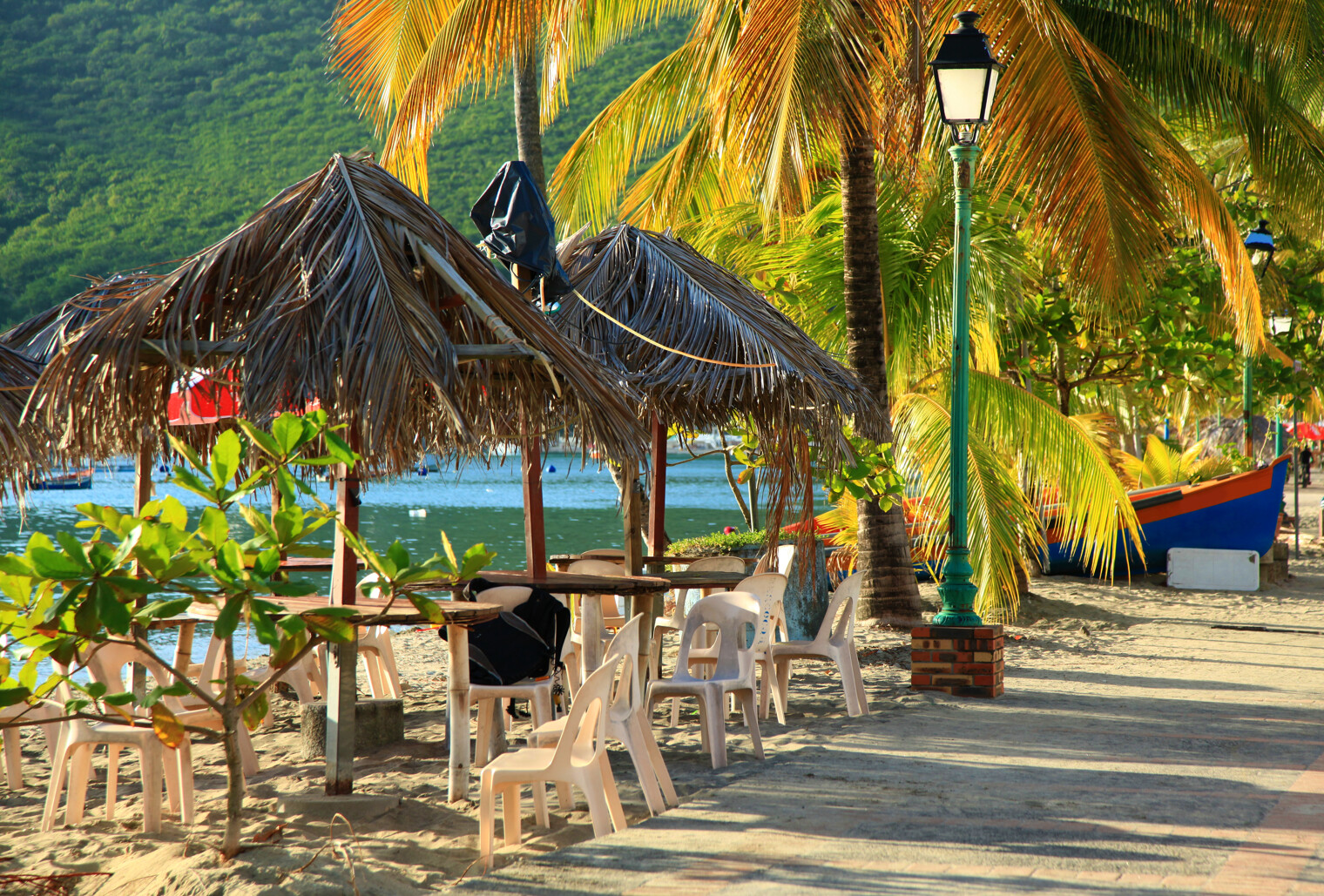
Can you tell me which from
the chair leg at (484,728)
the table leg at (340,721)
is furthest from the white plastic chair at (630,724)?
the table leg at (340,721)

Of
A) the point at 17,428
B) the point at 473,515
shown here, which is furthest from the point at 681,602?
the point at 473,515

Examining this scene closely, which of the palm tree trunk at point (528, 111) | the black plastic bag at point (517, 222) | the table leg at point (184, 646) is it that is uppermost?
the palm tree trunk at point (528, 111)

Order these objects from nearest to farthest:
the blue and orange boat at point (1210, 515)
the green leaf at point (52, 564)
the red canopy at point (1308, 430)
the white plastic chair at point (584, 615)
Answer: the green leaf at point (52, 564) → the white plastic chair at point (584, 615) → the blue and orange boat at point (1210, 515) → the red canopy at point (1308, 430)

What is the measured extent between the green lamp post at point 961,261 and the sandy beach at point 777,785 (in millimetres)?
779

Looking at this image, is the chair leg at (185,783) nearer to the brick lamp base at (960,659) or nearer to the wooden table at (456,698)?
the wooden table at (456,698)

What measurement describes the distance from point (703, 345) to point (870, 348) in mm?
3356

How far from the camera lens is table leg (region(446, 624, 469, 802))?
498 cm

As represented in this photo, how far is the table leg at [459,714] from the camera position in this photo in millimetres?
4980

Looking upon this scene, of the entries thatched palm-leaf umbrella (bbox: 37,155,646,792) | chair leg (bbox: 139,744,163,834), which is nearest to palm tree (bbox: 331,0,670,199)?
thatched palm-leaf umbrella (bbox: 37,155,646,792)

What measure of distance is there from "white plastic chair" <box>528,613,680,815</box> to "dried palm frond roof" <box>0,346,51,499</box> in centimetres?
337

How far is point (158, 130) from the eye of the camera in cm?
6412

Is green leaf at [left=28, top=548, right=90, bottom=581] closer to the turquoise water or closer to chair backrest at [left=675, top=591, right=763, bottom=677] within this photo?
chair backrest at [left=675, top=591, right=763, bottom=677]

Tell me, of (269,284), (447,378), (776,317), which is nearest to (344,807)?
(447,378)

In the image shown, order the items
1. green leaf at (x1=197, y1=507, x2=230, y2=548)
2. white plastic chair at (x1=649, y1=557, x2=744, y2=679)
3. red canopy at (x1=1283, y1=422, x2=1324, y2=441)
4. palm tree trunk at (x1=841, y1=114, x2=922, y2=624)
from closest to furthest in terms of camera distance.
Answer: green leaf at (x1=197, y1=507, x2=230, y2=548) → white plastic chair at (x1=649, y1=557, x2=744, y2=679) → palm tree trunk at (x1=841, y1=114, x2=922, y2=624) → red canopy at (x1=1283, y1=422, x2=1324, y2=441)
